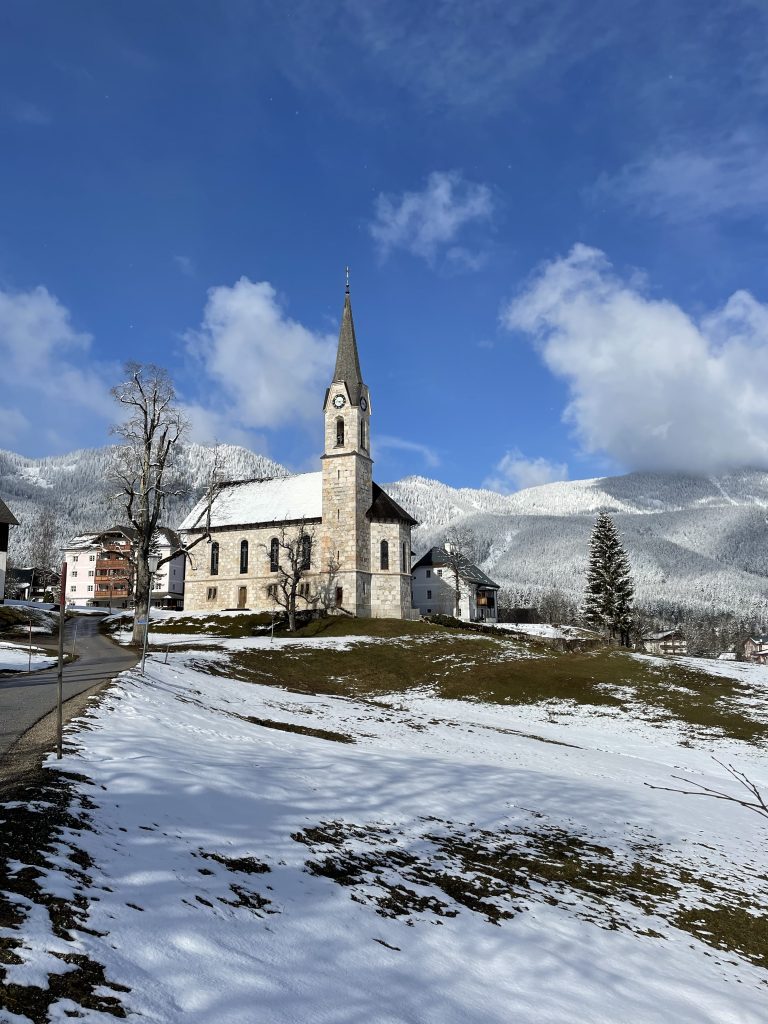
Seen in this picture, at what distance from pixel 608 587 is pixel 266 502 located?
36.6m

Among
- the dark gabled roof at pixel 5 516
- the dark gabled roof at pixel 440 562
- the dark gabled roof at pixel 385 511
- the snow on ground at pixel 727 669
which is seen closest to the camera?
the snow on ground at pixel 727 669

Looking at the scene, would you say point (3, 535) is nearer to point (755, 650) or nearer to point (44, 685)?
point (44, 685)

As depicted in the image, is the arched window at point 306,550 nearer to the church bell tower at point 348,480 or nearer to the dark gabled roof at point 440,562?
the church bell tower at point 348,480

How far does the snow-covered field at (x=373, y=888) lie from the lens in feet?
17.1

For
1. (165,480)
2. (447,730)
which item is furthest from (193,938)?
(165,480)

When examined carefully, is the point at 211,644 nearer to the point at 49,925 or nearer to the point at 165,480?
the point at 165,480

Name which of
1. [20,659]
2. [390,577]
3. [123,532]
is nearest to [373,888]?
[20,659]

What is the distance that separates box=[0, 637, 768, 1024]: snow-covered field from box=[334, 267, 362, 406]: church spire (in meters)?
51.6

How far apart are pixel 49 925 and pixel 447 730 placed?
21.0 metres

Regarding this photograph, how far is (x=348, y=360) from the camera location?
68000mm

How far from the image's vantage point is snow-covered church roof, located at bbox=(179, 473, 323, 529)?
→ 222 ft

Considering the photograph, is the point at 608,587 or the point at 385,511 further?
the point at 608,587

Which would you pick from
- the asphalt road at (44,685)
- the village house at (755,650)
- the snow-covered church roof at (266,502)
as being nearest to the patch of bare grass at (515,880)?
the asphalt road at (44,685)

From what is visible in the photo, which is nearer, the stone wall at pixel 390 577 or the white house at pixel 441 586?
the stone wall at pixel 390 577
